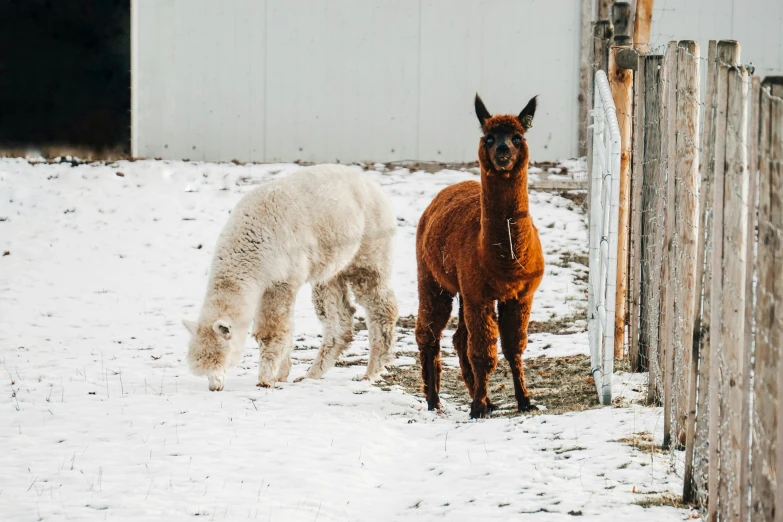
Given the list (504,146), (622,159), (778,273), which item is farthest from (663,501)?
(622,159)

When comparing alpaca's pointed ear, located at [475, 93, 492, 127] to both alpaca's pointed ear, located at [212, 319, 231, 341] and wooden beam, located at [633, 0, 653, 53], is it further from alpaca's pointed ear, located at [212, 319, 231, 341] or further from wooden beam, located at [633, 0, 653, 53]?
wooden beam, located at [633, 0, 653, 53]

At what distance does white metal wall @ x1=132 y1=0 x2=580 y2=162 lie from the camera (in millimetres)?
13148

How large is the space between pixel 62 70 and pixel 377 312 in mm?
9143

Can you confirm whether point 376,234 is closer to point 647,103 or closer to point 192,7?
point 647,103

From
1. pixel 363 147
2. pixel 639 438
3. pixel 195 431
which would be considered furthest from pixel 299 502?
pixel 363 147

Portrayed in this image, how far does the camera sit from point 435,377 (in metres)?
6.34

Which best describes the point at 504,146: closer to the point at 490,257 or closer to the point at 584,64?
the point at 490,257

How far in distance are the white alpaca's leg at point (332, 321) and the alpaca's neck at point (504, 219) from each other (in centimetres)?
219

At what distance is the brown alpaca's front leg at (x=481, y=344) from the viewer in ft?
18.5

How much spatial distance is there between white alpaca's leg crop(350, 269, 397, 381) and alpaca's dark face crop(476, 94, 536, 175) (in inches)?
91.3

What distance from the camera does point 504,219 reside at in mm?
5453

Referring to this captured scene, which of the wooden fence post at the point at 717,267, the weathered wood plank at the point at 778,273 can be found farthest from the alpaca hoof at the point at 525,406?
the weathered wood plank at the point at 778,273

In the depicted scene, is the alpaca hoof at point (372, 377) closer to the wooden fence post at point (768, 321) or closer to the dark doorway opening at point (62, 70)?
the wooden fence post at point (768, 321)

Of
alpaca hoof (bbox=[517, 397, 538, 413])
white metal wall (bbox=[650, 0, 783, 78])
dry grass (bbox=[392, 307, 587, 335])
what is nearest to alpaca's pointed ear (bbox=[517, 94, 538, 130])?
alpaca hoof (bbox=[517, 397, 538, 413])
